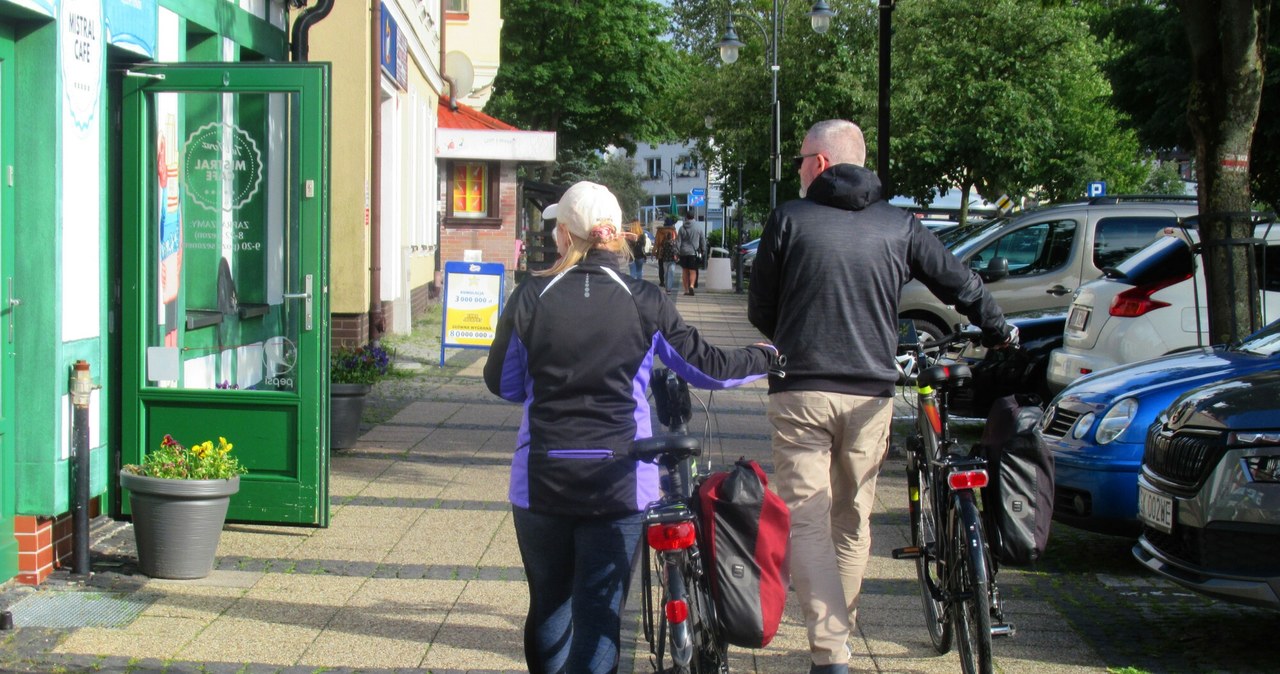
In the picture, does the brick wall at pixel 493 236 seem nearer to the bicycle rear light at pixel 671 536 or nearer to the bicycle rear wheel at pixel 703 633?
the bicycle rear wheel at pixel 703 633

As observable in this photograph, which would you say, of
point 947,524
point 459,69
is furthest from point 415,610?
point 459,69

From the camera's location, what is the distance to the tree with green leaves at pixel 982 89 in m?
31.4

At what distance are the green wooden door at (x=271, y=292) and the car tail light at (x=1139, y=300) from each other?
5648 mm

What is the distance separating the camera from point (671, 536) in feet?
12.1

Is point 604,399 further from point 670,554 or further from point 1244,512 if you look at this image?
point 1244,512

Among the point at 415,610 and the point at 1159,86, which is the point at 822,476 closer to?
the point at 415,610

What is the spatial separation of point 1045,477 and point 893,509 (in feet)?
11.9

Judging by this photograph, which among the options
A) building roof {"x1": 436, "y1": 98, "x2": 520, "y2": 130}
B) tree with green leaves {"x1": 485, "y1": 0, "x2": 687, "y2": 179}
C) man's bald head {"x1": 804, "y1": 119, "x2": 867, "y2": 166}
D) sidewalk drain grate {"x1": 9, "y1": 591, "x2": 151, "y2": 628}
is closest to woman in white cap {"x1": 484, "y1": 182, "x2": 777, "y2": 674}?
man's bald head {"x1": 804, "y1": 119, "x2": 867, "y2": 166}

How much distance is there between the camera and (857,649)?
5414 millimetres

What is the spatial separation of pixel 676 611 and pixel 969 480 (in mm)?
1338

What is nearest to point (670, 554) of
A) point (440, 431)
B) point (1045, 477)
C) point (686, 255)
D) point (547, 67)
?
point (1045, 477)

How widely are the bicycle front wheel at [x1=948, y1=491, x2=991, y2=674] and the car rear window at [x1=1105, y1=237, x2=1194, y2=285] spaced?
5821 mm

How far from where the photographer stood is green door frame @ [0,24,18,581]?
592 centimetres

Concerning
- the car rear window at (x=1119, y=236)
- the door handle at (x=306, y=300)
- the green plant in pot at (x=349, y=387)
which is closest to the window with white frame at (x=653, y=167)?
the car rear window at (x=1119, y=236)
